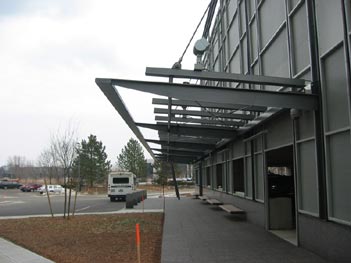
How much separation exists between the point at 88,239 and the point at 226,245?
14.0ft

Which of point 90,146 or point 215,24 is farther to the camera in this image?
point 90,146

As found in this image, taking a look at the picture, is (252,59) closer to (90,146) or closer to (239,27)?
(239,27)

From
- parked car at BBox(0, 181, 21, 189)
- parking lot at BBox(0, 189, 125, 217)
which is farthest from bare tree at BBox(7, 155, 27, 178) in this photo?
parking lot at BBox(0, 189, 125, 217)

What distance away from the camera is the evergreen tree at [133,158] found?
88.4 metres

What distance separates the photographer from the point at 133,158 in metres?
89.0

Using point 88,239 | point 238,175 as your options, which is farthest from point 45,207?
point 88,239

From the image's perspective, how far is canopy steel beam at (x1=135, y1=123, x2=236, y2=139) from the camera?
1688 centimetres

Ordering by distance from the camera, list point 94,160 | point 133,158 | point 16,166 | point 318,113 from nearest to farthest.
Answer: point 318,113, point 94,160, point 133,158, point 16,166

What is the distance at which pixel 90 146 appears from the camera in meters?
84.4

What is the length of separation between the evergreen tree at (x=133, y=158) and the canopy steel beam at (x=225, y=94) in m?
78.6

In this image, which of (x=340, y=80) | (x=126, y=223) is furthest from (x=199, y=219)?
(x=340, y=80)

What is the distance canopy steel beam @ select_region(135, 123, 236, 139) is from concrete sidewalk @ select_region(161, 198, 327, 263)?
3313mm

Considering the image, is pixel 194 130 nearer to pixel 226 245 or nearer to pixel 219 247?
pixel 226 245

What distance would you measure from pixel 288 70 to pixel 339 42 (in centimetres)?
318
